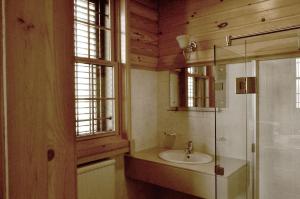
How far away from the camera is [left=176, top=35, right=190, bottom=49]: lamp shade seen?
8.35 feet

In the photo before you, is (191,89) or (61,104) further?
(191,89)

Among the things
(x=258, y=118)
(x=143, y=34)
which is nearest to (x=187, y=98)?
(x=258, y=118)

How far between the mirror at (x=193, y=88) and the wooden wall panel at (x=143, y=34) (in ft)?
1.13

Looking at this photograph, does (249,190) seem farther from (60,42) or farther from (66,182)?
(60,42)

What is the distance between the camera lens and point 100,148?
222 cm

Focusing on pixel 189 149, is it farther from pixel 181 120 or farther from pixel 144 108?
pixel 144 108

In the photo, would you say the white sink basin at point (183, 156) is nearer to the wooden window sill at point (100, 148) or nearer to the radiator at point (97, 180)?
the wooden window sill at point (100, 148)

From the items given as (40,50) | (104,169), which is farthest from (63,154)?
(104,169)

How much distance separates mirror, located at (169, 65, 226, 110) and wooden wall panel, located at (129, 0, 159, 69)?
346 mm

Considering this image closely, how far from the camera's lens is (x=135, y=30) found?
265 cm

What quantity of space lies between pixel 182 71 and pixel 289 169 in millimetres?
1404

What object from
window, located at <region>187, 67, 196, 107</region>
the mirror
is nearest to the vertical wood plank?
the mirror

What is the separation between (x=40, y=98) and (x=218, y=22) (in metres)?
2.26

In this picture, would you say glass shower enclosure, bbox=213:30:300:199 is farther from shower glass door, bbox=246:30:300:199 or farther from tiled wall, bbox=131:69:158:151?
tiled wall, bbox=131:69:158:151
